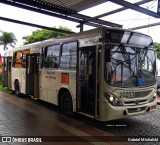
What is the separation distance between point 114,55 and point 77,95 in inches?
74.4

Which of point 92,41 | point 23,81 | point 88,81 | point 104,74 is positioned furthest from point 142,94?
point 23,81

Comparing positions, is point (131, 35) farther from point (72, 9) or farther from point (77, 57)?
point (72, 9)

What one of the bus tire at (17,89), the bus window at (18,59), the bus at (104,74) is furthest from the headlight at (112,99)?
the bus tire at (17,89)

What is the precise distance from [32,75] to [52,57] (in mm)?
2234

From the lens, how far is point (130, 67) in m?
7.67

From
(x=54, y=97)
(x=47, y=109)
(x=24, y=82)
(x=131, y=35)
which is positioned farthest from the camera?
(x=24, y=82)

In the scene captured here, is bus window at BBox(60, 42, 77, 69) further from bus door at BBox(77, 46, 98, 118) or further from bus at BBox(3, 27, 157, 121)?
bus door at BBox(77, 46, 98, 118)

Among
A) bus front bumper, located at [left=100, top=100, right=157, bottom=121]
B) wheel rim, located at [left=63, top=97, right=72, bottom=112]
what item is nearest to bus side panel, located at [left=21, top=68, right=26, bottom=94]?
wheel rim, located at [left=63, top=97, right=72, bottom=112]

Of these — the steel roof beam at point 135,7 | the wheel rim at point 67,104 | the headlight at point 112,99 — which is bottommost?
the wheel rim at point 67,104

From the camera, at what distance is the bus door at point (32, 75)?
11.7m

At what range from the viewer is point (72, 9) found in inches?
440

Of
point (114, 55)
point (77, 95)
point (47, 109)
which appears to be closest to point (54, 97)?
point (47, 109)

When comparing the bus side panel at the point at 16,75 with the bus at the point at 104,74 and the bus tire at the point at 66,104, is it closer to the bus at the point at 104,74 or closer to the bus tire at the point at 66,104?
the bus at the point at 104,74

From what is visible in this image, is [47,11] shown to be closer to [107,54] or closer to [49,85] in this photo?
[49,85]
